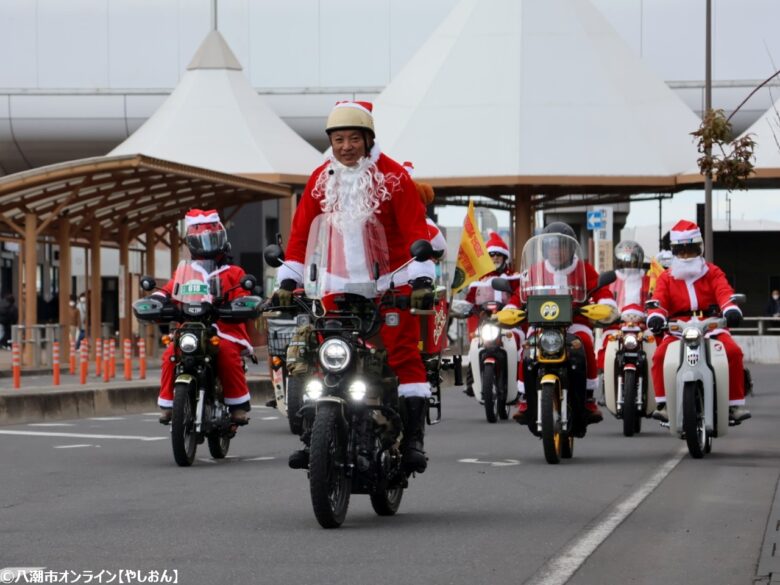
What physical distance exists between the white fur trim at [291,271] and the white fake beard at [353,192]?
330mm

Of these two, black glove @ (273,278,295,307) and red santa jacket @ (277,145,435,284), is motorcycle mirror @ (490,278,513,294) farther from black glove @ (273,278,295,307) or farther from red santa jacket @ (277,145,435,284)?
black glove @ (273,278,295,307)

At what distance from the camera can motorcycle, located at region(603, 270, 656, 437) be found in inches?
659

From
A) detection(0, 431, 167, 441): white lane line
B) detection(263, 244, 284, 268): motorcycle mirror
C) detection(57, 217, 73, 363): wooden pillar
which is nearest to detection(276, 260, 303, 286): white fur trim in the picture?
detection(263, 244, 284, 268): motorcycle mirror

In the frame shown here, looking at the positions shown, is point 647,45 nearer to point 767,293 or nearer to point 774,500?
point 767,293

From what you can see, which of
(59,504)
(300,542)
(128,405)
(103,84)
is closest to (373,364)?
(300,542)

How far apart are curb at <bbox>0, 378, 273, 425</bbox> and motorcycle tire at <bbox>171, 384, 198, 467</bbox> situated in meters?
6.05

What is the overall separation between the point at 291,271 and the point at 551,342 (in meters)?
3.95

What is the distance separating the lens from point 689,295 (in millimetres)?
14719

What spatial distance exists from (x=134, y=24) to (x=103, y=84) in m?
2.12

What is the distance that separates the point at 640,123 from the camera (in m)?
45.4

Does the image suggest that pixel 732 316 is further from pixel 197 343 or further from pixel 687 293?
pixel 197 343

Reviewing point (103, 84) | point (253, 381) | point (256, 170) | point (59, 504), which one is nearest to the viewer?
point (59, 504)

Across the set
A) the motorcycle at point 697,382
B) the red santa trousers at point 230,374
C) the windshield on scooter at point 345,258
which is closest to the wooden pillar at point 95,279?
the red santa trousers at point 230,374

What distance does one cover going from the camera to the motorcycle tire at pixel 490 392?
1873 cm
